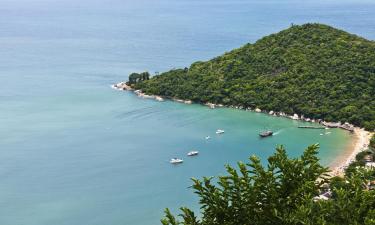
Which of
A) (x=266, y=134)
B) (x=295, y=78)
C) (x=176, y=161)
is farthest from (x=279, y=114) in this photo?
(x=176, y=161)

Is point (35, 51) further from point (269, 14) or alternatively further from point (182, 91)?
point (269, 14)

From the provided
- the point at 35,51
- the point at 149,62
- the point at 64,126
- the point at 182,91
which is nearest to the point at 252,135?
the point at 182,91

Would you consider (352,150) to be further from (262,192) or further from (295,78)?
(262,192)

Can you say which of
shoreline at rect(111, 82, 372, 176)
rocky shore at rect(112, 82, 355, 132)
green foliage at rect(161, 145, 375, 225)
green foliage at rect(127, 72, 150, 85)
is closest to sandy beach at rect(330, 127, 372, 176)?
shoreline at rect(111, 82, 372, 176)

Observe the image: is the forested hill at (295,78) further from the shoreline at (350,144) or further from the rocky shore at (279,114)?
the shoreline at (350,144)

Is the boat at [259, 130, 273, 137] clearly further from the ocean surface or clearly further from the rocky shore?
the rocky shore
